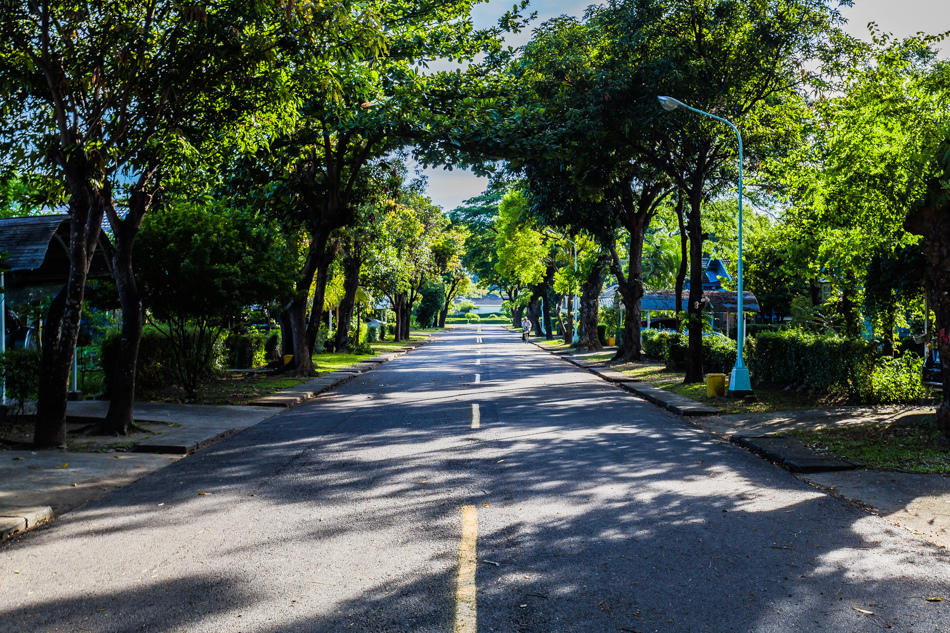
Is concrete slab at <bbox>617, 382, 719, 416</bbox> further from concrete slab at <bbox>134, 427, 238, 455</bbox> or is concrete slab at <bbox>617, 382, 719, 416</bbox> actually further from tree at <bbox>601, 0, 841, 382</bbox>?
concrete slab at <bbox>134, 427, 238, 455</bbox>

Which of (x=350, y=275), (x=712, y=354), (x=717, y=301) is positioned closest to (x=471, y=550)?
(x=712, y=354)

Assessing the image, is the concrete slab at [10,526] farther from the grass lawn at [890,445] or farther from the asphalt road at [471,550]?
the grass lawn at [890,445]

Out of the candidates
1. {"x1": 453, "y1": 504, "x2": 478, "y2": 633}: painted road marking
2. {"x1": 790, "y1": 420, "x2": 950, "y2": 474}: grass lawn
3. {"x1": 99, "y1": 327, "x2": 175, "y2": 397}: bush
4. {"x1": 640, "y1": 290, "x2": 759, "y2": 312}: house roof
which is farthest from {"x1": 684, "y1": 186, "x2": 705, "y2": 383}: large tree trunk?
{"x1": 640, "y1": 290, "x2": 759, "y2": 312}: house roof

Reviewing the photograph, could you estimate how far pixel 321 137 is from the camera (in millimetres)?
21000

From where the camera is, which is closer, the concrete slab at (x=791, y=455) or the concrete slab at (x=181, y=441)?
the concrete slab at (x=791, y=455)

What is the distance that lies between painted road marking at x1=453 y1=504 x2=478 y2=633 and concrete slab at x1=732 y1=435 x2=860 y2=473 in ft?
15.3

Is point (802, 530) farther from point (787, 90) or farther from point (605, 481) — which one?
point (787, 90)

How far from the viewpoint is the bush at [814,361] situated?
1481 centimetres

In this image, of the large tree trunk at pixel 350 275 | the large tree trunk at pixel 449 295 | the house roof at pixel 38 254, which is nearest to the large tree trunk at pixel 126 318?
the house roof at pixel 38 254

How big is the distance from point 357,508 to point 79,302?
5851 millimetres

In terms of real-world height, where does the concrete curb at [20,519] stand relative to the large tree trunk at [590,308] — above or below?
below

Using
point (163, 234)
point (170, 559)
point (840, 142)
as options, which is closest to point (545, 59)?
point (840, 142)

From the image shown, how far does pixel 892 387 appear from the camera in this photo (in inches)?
572

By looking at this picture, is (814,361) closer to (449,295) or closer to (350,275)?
(350,275)
